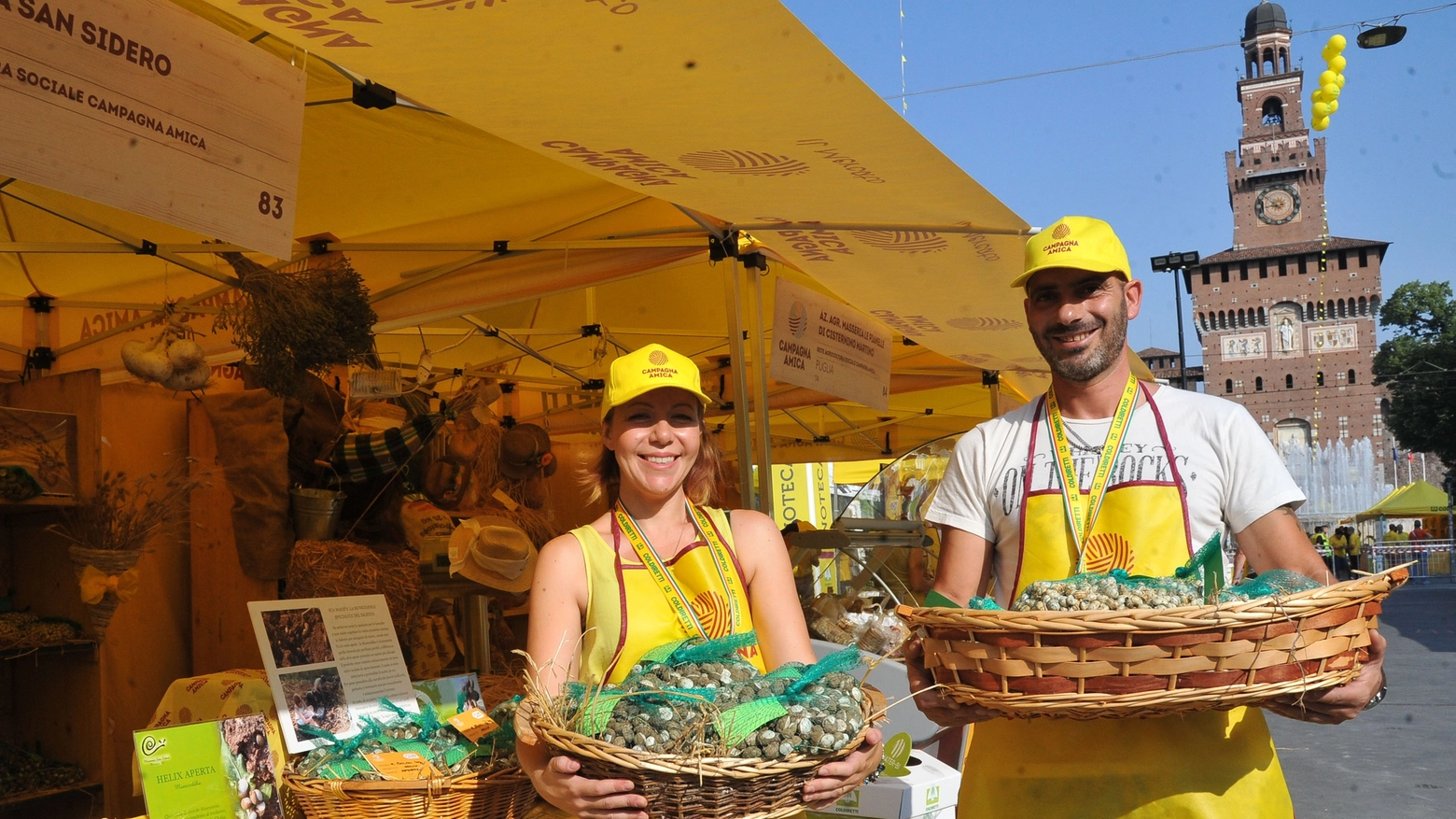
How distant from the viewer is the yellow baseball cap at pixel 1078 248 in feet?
7.09

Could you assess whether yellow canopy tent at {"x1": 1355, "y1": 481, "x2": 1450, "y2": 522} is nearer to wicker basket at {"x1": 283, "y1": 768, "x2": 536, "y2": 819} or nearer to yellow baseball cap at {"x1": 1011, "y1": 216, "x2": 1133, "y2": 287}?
yellow baseball cap at {"x1": 1011, "y1": 216, "x2": 1133, "y2": 287}

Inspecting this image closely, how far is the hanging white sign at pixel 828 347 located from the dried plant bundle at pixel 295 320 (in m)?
1.73

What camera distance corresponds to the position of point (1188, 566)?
1901 millimetres

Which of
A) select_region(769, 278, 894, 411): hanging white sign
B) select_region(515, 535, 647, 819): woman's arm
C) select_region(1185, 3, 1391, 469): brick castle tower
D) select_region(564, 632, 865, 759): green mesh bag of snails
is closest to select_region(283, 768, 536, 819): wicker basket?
select_region(515, 535, 647, 819): woman's arm

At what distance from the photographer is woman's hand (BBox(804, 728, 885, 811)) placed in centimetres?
174

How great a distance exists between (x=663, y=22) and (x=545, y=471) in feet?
12.7

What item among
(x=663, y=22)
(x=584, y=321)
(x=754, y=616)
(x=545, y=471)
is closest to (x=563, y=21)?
(x=663, y=22)

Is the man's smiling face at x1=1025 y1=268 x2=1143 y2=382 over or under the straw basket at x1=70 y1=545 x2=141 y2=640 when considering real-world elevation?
over

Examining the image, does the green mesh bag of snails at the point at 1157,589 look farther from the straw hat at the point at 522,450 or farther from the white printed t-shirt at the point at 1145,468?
the straw hat at the point at 522,450

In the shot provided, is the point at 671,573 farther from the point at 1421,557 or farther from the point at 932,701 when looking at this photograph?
the point at 1421,557

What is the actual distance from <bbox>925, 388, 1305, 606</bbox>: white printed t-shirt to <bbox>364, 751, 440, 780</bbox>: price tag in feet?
3.97

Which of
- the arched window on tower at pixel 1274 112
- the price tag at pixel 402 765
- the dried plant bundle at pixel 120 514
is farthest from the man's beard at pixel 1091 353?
the arched window on tower at pixel 1274 112

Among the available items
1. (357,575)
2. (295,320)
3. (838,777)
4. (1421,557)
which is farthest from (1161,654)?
(1421,557)

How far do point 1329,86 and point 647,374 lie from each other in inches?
575
